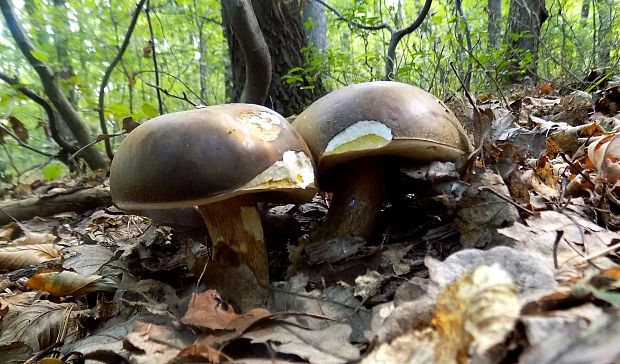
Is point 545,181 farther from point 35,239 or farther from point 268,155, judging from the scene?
point 35,239

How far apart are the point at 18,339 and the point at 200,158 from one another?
3.14ft

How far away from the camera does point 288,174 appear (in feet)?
4.71

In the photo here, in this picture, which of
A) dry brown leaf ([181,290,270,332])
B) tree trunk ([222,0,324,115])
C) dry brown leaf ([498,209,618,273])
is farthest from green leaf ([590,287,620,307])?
tree trunk ([222,0,324,115])

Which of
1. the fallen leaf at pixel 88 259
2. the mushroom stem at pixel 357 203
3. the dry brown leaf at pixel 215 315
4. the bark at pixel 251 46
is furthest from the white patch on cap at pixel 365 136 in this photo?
the bark at pixel 251 46

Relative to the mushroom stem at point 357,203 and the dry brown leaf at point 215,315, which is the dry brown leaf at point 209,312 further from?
the mushroom stem at point 357,203

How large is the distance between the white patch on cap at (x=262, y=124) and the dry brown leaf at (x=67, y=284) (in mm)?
914

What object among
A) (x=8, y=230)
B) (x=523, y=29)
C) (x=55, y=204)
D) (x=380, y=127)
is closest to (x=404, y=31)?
(x=380, y=127)

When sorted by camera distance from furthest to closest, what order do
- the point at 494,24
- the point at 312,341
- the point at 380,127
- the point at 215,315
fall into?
the point at 494,24 → the point at 380,127 → the point at 215,315 → the point at 312,341

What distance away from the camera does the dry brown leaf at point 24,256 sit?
2.33 meters

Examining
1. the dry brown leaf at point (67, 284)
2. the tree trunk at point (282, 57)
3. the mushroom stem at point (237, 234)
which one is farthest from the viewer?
the tree trunk at point (282, 57)

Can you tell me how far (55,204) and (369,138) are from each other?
255 centimetres

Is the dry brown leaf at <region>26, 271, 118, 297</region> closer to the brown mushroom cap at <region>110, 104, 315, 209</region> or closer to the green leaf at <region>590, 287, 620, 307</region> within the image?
the brown mushroom cap at <region>110, 104, 315, 209</region>

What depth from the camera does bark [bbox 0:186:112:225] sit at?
119 inches

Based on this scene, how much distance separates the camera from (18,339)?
60.0 inches
